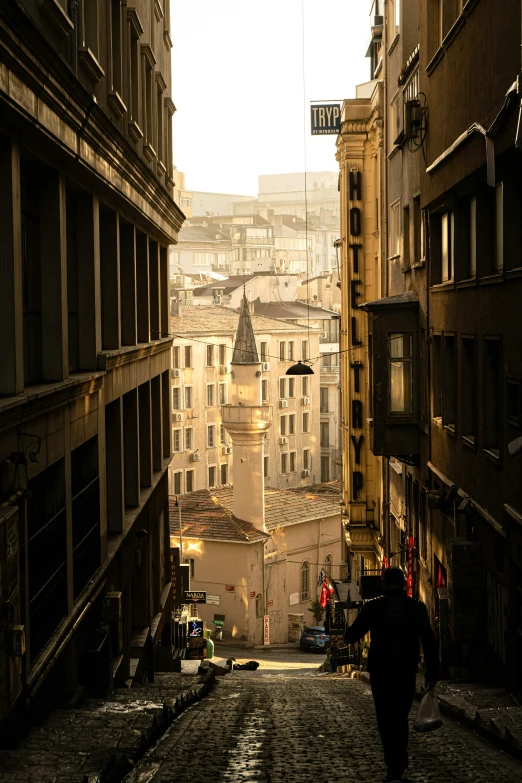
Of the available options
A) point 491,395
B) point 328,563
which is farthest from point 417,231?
point 328,563

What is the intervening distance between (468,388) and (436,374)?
3.12m

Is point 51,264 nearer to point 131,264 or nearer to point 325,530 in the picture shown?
point 131,264

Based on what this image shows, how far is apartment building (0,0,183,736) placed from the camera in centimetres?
1060

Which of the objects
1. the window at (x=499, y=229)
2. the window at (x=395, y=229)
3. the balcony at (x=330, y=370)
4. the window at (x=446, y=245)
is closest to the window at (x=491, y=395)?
the window at (x=499, y=229)

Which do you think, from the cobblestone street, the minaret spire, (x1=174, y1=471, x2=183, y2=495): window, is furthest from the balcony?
the cobblestone street

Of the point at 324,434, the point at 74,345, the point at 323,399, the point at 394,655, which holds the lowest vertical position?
the point at 324,434

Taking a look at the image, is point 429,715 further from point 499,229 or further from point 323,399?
point 323,399

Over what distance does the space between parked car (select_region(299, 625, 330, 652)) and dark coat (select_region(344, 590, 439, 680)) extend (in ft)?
146

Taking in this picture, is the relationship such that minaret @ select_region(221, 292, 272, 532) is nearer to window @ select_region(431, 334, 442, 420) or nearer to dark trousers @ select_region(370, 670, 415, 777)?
window @ select_region(431, 334, 442, 420)

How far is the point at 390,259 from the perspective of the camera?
1090 inches

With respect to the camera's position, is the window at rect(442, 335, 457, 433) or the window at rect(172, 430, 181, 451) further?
the window at rect(172, 430, 181, 451)

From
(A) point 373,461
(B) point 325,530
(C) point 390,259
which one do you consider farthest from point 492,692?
(B) point 325,530

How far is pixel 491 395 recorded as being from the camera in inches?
618

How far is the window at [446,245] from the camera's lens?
1907 centimetres
